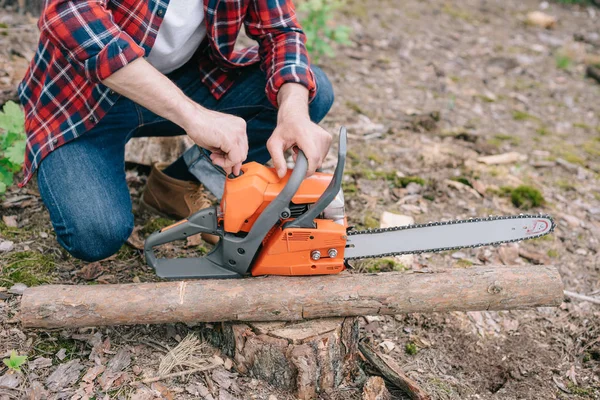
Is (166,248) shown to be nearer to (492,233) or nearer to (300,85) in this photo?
(300,85)

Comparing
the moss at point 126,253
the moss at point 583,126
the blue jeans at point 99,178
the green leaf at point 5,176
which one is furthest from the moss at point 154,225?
the moss at point 583,126

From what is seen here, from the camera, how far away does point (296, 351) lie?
2.18 m

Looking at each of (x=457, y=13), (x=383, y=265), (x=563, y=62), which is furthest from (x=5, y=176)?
(x=457, y=13)

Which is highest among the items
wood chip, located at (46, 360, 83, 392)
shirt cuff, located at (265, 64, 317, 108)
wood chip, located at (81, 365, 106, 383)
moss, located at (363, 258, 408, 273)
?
shirt cuff, located at (265, 64, 317, 108)

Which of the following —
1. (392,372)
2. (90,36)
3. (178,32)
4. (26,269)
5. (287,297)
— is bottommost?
(392,372)

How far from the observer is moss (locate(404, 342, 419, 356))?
2625 millimetres

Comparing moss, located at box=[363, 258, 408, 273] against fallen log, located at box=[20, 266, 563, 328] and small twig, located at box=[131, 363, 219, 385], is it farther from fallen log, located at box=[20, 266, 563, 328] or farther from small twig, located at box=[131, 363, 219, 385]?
small twig, located at box=[131, 363, 219, 385]

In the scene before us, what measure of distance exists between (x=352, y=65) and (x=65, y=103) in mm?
3438

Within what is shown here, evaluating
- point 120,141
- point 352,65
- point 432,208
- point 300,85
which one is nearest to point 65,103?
point 120,141

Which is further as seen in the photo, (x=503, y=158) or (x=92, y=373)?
(x=503, y=158)

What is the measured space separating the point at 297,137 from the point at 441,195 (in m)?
1.82

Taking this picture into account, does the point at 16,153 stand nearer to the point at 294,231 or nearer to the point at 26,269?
the point at 26,269

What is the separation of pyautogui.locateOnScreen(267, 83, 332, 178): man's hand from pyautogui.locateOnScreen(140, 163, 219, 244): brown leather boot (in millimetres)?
882

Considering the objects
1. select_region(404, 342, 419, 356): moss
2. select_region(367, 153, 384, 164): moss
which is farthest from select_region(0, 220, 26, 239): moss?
select_region(367, 153, 384, 164): moss
